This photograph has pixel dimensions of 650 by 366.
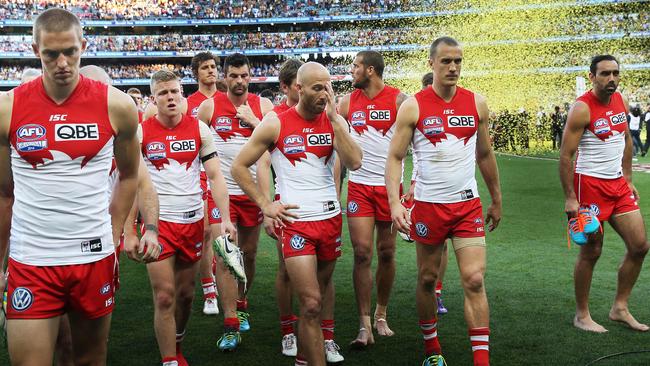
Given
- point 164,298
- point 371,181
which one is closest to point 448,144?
point 371,181

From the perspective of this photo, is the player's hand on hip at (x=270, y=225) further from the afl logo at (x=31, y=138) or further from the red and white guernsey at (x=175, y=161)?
the afl logo at (x=31, y=138)

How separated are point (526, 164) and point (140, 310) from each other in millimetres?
19864

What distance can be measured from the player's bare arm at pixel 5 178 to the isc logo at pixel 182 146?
194 centimetres

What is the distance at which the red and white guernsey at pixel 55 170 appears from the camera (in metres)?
3.32

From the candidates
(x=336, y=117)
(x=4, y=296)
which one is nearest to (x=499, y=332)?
(x=336, y=117)

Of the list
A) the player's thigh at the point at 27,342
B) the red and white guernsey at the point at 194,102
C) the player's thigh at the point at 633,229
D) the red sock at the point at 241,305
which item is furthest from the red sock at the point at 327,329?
the red and white guernsey at the point at 194,102

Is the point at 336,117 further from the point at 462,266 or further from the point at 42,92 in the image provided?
the point at 42,92

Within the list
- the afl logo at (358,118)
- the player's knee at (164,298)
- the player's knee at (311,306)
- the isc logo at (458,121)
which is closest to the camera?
the player's knee at (311,306)

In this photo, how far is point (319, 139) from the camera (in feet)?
16.3

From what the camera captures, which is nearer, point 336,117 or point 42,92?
point 42,92

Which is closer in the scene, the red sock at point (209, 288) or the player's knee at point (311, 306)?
the player's knee at point (311, 306)

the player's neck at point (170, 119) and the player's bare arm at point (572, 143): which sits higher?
the player's neck at point (170, 119)

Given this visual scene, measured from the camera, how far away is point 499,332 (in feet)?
20.3

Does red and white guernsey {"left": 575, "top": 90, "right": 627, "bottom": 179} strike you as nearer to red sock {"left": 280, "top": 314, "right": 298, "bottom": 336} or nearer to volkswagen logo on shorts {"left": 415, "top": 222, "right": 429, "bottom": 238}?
volkswagen logo on shorts {"left": 415, "top": 222, "right": 429, "bottom": 238}
